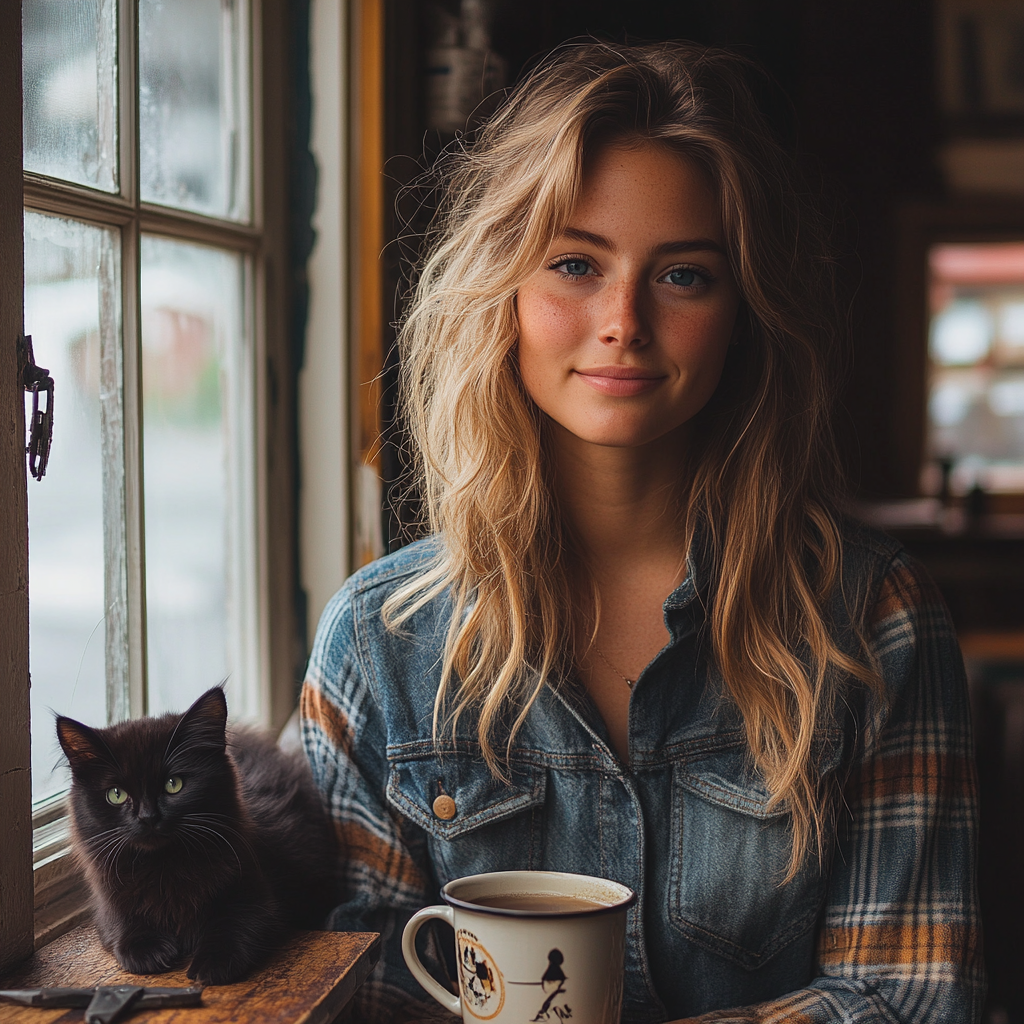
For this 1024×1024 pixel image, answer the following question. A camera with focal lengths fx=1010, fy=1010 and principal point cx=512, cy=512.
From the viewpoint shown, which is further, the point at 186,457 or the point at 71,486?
the point at 186,457

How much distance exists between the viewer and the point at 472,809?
104cm

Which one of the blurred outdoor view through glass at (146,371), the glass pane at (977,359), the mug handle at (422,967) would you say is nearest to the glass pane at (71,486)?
the blurred outdoor view through glass at (146,371)

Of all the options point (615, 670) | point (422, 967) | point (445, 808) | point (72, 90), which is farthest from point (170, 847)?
point (72, 90)

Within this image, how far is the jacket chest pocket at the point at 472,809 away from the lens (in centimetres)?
105

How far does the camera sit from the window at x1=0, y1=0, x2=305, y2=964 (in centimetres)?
93

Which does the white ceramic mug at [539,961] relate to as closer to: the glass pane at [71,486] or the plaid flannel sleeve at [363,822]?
the plaid flannel sleeve at [363,822]

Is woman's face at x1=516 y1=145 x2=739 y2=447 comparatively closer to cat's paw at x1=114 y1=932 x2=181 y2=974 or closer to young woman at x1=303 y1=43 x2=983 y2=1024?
young woman at x1=303 y1=43 x2=983 y2=1024

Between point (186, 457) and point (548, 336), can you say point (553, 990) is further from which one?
point (186, 457)

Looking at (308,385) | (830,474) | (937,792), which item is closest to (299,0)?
(308,385)

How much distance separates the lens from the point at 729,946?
1.02 m

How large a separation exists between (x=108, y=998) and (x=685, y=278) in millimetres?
795

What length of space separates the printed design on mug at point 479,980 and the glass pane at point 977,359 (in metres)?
4.36

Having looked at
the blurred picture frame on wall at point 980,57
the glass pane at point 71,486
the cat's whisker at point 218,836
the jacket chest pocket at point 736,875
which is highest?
the blurred picture frame on wall at point 980,57

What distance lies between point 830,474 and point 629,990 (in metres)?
0.62
